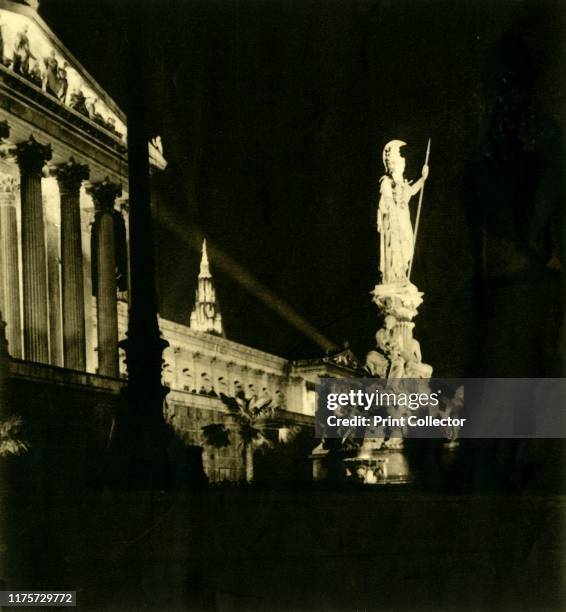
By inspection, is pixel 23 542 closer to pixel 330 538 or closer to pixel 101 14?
pixel 330 538

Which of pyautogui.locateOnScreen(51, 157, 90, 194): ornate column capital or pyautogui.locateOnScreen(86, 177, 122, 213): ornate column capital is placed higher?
pyautogui.locateOnScreen(51, 157, 90, 194): ornate column capital

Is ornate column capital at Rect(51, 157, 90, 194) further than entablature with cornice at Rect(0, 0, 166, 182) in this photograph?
Yes

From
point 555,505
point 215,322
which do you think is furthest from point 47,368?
point 555,505

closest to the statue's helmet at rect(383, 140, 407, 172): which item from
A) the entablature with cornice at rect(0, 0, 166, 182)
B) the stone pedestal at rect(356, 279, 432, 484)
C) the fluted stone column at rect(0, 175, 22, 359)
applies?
the stone pedestal at rect(356, 279, 432, 484)

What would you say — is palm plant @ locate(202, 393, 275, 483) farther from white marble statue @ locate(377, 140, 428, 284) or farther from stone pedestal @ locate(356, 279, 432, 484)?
white marble statue @ locate(377, 140, 428, 284)

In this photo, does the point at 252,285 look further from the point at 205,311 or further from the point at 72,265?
the point at 72,265

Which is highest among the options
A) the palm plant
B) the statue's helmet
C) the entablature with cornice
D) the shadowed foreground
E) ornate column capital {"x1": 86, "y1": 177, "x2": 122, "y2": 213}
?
the entablature with cornice

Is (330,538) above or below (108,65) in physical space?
below
